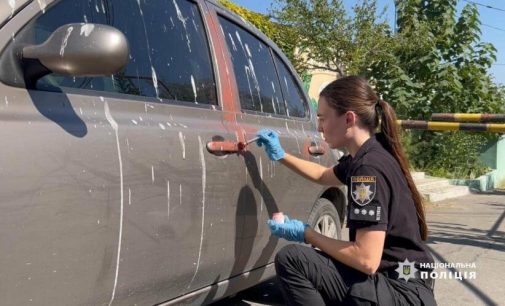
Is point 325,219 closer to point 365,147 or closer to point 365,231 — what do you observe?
point 365,147

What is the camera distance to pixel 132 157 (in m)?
1.98

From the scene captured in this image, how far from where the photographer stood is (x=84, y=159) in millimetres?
1771

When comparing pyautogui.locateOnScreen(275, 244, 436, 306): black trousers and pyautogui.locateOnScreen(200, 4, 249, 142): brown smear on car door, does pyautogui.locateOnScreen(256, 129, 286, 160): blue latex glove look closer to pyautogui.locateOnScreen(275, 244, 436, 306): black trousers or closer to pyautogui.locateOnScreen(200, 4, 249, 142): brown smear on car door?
pyautogui.locateOnScreen(200, 4, 249, 142): brown smear on car door

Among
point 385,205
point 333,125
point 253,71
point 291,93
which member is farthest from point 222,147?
point 291,93

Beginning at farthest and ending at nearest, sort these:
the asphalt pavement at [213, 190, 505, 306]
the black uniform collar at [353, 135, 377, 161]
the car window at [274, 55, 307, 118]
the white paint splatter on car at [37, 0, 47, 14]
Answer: the asphalt pavement at [213, 190, 505, 306], the car window at [274, 55, 307, 118], the black uniform collar at [353, 135, 377, 161], the white paint splatter on car at [37, 0, 47, 14]

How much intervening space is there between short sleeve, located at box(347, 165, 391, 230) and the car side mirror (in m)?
1.10

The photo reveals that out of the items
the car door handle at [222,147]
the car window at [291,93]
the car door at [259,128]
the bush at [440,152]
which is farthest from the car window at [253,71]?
the bush at [440,152]

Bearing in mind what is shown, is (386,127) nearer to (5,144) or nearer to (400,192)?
(400,192)

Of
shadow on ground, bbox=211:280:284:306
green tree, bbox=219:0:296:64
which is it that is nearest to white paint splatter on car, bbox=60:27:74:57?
shadow on ground, bbox=211:280:284:306

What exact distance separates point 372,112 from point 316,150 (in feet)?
3.61

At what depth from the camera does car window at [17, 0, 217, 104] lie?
1918 millimetres

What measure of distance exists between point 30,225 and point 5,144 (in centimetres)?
24

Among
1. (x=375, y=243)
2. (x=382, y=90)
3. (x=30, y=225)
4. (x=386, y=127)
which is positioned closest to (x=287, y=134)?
(x=386, y=127)

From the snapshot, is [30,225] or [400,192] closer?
[30,225]
